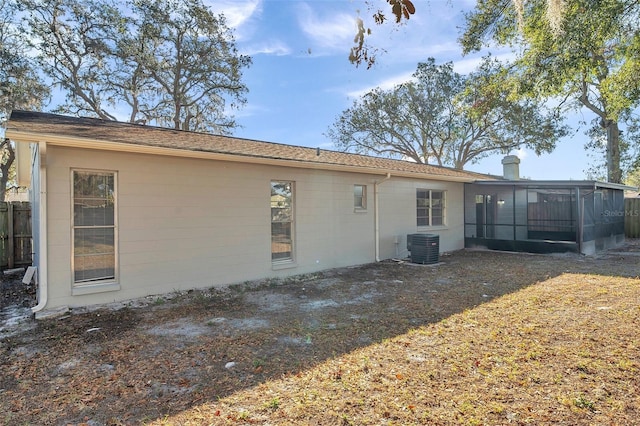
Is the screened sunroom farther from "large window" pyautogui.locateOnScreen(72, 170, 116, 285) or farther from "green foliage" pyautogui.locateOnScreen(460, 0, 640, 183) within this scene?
"large window" pyautogui.locateOnScreen(72, 170, 116, 285)

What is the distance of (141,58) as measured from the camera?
16.0m

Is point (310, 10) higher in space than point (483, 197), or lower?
higher

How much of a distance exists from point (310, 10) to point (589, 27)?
23.7 feet

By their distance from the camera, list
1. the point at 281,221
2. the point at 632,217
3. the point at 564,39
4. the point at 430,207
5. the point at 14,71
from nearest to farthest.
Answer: the point at 564,39
the point at 281,221
the point at 430,207
the point at 14,71
the point at 632,217

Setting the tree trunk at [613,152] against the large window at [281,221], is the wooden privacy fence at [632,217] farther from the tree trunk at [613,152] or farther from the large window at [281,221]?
the large window at [281,221]

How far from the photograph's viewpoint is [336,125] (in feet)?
80.7

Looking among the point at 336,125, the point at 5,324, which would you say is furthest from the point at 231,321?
the point at 336,125

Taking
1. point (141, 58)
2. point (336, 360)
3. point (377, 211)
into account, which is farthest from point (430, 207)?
point (141, 58)

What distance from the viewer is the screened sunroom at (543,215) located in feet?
36.7

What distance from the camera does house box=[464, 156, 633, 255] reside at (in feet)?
36.7

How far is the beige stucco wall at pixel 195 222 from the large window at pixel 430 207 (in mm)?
2734

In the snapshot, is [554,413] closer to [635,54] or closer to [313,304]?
[313,304]

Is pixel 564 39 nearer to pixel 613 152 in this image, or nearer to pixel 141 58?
pixel 613 152

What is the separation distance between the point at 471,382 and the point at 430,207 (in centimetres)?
933
